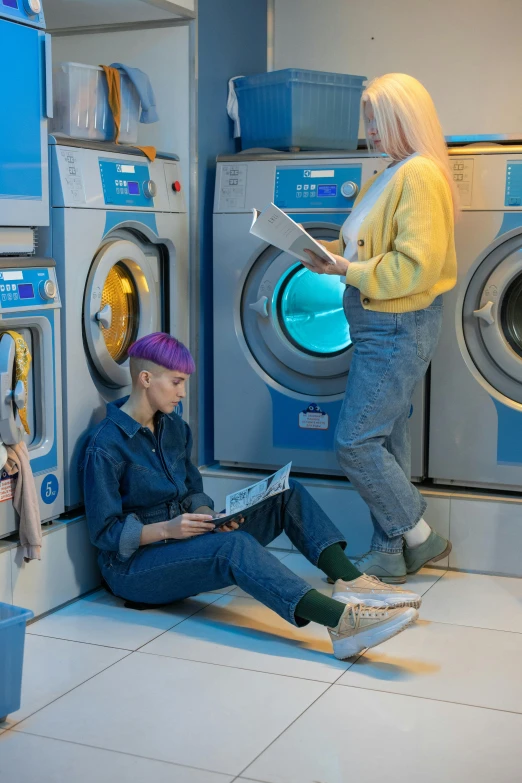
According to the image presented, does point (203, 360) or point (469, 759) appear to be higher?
point (203, 360)

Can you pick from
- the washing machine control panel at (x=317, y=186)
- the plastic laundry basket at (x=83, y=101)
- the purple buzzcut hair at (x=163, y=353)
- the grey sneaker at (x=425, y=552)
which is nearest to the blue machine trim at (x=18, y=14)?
the plastic laundry basket at (x=83, y=101)

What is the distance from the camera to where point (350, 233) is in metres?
3.09

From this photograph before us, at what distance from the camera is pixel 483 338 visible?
3328 millimetres

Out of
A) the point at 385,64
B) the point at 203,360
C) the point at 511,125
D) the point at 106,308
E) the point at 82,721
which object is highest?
the point at 385,64

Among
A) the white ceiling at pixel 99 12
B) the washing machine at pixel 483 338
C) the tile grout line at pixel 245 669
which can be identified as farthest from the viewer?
the white ceiling at pixel 99 12

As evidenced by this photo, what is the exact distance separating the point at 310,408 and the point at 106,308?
0.84 m

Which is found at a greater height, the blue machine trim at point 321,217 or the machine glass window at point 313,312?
the blue machine trim at point 321,217

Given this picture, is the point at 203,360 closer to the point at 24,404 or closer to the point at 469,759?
the point at 24,404

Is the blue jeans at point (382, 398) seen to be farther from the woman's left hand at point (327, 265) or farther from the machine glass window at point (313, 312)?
the machine glass window at point (313, 312)

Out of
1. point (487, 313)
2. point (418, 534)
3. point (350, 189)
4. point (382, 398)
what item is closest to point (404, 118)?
point (350, 189)

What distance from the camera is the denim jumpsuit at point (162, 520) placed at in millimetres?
2727

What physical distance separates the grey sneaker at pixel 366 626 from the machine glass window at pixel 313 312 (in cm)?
115

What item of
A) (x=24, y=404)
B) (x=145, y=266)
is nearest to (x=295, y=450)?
(x=145, y=266)

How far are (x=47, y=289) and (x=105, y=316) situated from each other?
29 centimetres
